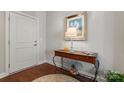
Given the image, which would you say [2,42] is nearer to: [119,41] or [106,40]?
[106,40]

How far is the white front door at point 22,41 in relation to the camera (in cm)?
260

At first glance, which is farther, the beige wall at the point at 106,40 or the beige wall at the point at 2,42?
the beige wall at the point at 2,42

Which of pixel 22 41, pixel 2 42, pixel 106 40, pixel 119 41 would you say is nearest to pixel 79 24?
pixel 106 40

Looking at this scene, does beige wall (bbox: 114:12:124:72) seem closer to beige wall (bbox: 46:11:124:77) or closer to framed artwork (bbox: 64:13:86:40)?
beige wall (bbox: 46:11:124:77)

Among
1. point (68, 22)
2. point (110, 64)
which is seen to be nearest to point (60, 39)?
point (68, 22)

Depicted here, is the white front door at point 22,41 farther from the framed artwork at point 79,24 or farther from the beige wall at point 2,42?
the framed artwork at point 79,24

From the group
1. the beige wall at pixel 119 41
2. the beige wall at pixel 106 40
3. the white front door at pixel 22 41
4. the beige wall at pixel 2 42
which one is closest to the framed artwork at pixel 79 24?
the beige wall at pixel 106 40

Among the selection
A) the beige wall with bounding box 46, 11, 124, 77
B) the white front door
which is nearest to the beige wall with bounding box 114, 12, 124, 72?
the beige wall with bounding box 46, 11, 124, 77

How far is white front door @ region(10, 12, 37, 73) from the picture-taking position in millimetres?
2600

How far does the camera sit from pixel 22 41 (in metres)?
2.94

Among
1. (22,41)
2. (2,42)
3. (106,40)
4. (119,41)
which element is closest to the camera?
(119,41)

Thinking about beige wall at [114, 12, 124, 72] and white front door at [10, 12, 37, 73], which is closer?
beige wall at [114, 12, 124, 72]

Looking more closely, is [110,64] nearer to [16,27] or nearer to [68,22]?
[68,22]

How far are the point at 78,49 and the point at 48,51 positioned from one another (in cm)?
162
